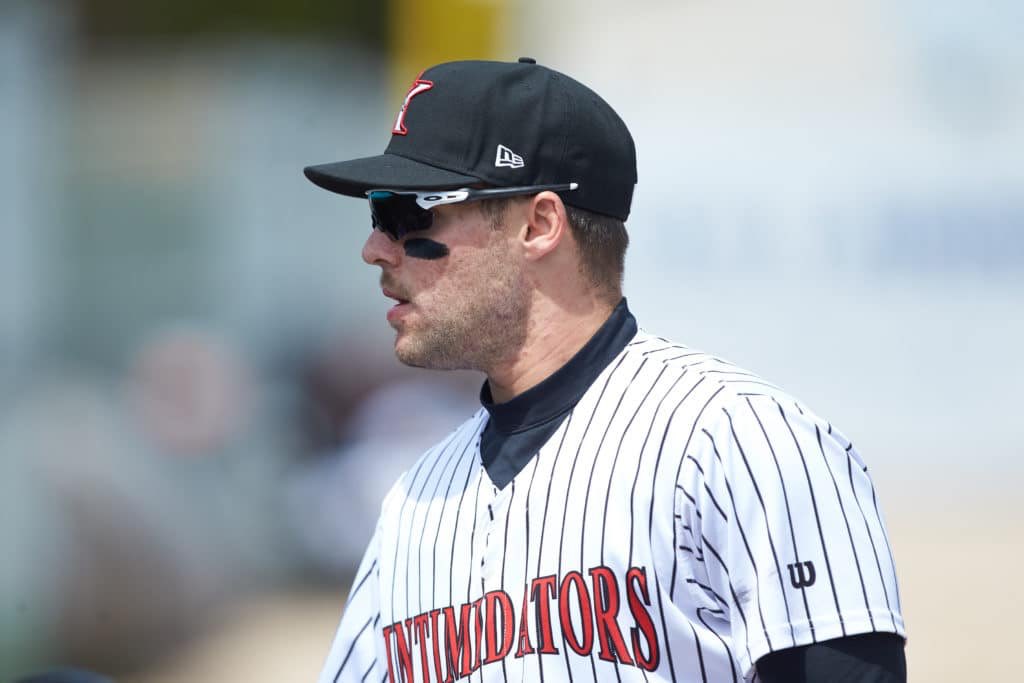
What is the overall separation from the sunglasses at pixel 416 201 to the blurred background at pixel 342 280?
3.57 meters

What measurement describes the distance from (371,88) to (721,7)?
1.97 m

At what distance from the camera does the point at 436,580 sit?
79.0 inches

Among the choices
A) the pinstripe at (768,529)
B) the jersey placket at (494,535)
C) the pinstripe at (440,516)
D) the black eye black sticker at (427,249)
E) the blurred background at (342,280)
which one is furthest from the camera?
the blurred background at (342,280)

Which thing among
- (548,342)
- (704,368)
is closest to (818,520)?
(704,368)

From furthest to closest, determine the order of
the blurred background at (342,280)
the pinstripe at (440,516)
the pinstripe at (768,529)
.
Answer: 1. the blurred background at (342,280)
2. the pinstripe at (440,516)
3. the pinstripe at (768,529)

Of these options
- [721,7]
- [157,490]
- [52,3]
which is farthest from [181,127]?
[721,7]

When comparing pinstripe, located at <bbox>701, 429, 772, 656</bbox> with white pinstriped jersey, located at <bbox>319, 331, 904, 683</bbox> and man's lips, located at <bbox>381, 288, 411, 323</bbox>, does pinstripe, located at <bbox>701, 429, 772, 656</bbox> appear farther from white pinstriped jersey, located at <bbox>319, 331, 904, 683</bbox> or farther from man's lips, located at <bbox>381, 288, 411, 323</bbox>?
Answer: man's lips, located at <bbox>381, 288, 411, 323</bbox>

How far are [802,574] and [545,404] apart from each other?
0.57 m

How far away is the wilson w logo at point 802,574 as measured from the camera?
1594 mm

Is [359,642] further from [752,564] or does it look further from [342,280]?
[342,280]

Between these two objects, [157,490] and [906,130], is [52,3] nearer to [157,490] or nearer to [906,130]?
[157,490]

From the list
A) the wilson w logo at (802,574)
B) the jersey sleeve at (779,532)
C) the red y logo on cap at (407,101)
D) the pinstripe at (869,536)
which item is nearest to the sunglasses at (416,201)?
the red y logo on cap at (407,101)

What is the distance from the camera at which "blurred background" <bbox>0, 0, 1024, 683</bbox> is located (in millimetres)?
5457

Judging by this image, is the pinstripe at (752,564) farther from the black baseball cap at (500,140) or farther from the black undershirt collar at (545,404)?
the black baseball cap at (500,140)
